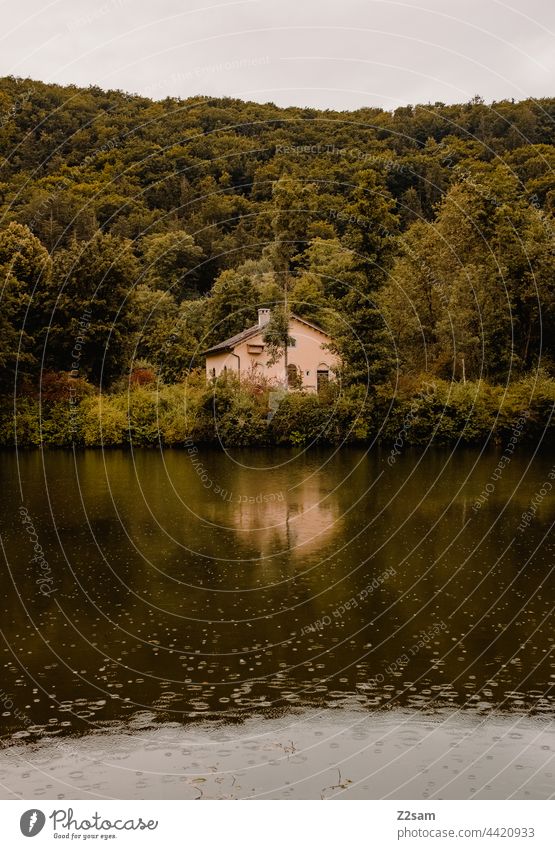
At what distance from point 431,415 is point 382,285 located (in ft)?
28.4

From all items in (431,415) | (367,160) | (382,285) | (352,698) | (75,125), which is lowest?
(352,698)

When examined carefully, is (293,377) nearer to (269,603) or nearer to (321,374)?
(321,374)

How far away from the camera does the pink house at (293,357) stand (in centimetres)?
6231

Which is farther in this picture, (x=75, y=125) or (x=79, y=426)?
(x=75, y=125)

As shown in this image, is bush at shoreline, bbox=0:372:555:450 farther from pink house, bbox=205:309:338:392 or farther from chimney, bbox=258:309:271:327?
chimney, bbox=258:309:271:327

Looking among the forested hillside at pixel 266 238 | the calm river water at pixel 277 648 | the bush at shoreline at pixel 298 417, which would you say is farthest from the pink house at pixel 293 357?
the calm river water at pixel 277 648

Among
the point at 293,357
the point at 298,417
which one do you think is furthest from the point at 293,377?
the point at 298,417

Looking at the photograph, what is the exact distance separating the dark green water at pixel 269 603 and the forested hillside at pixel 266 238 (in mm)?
23713

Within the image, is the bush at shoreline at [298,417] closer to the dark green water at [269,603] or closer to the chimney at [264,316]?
the chimney at [264,316]

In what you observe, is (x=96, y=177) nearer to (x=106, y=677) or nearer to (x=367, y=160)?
(x=367, y=160)

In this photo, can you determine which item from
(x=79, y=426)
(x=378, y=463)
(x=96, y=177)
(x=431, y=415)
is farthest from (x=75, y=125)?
(x=378, y=463)

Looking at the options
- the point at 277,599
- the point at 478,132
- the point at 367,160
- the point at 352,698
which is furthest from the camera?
the point at 478,132

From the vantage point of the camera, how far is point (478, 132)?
92188mm

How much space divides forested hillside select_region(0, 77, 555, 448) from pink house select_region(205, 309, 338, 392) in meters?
2.47
